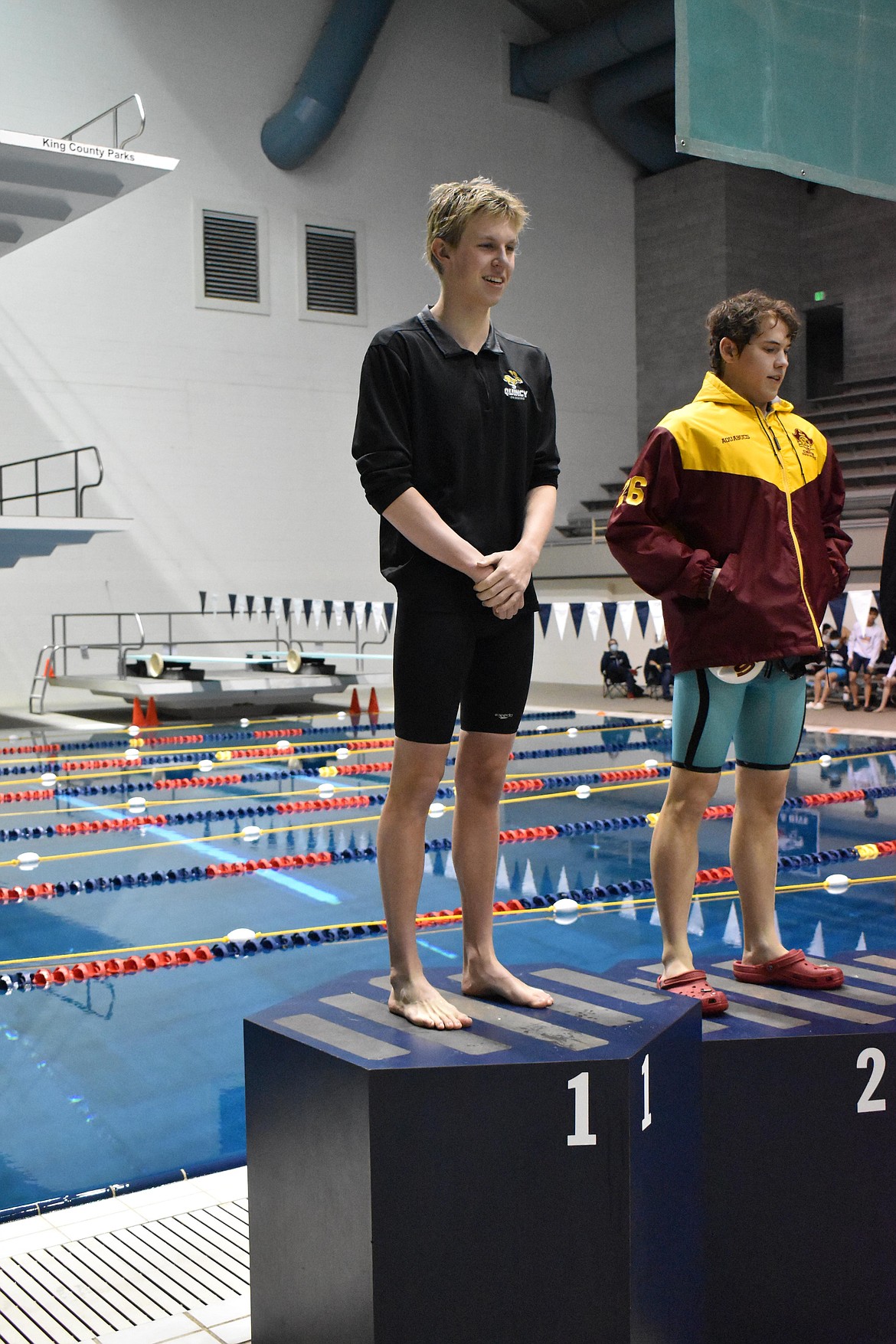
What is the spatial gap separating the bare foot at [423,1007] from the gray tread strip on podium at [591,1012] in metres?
0.17

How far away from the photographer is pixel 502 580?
7.25 ft

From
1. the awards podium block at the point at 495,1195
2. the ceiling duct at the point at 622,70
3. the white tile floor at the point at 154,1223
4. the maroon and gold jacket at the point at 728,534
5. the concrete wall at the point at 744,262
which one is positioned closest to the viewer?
the awards podium block at the point at 495,1195

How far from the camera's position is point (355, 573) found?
1738 cm

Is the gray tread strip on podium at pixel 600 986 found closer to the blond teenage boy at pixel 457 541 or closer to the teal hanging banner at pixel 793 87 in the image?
the blond teenage boy at pixel 457 541

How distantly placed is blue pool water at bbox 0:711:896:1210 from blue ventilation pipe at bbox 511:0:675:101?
1144 cm

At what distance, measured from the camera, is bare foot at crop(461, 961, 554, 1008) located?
219cm

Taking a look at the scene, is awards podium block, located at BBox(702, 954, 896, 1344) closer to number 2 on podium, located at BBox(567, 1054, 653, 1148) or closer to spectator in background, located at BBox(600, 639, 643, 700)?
number 2 on podium, located at BBox(567, 1054, 653, 1148)

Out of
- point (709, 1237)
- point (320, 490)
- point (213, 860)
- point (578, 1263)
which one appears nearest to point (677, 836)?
point (709, 1237)

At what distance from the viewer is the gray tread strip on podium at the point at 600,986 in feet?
7.06

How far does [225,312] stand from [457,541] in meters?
15.0

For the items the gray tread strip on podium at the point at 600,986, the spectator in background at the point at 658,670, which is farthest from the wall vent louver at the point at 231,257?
the gray tread strip on podium at the point at 600,986

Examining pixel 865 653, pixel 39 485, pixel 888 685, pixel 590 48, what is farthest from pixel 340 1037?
pixel 590 48

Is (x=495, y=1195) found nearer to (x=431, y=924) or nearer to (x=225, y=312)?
(x=431, y=924)

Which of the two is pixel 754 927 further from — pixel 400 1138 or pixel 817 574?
pixel 400 1138
